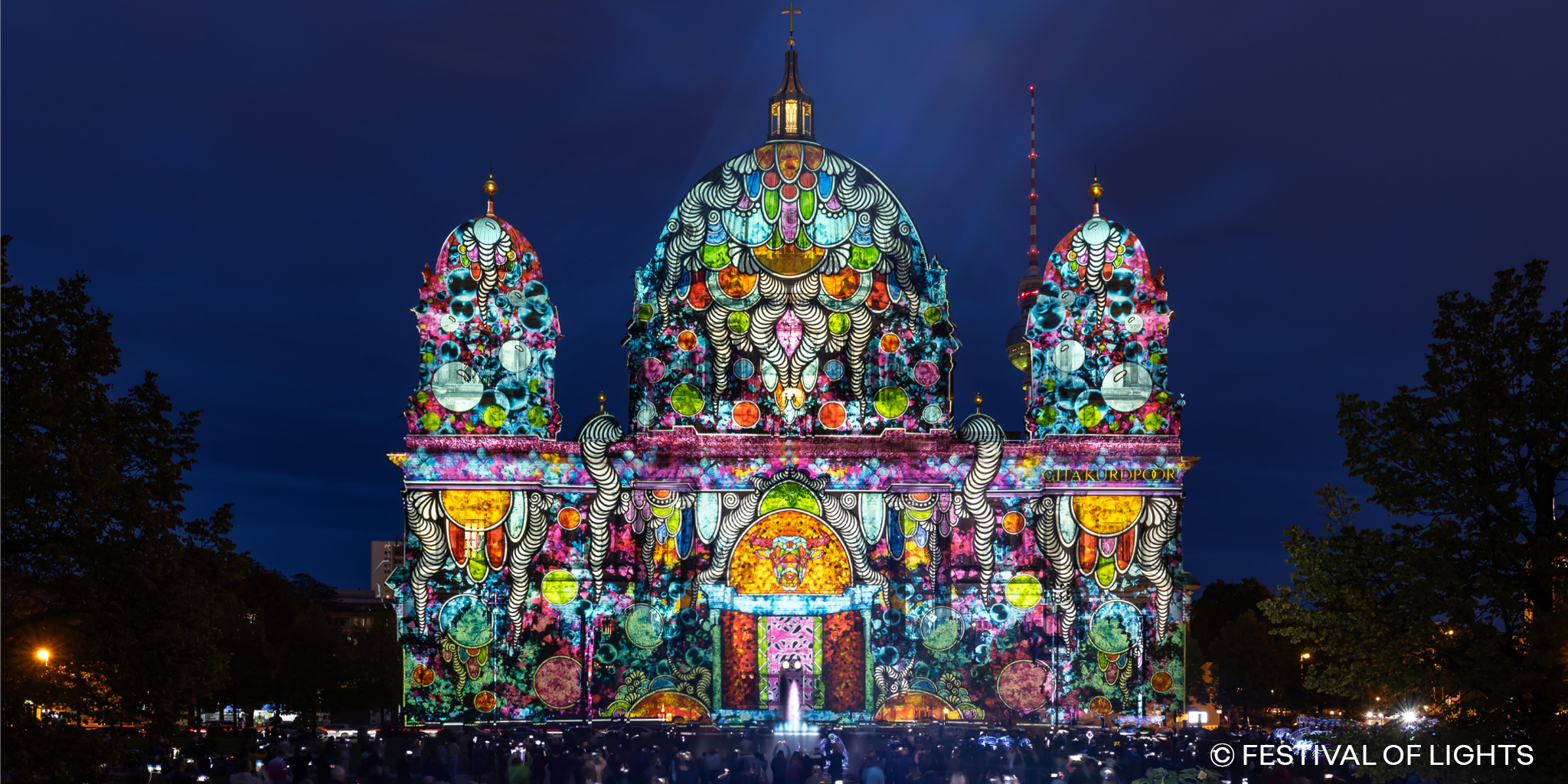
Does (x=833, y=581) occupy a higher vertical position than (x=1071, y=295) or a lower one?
lower

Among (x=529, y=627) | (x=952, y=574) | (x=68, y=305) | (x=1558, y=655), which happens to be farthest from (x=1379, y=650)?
(x=529, y=627)

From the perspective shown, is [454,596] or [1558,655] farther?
[454,596]

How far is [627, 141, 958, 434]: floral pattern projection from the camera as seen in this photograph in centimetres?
6128

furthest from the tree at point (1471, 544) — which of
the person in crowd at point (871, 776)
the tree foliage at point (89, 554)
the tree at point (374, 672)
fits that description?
the tree at point (374, 672)

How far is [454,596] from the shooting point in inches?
2357

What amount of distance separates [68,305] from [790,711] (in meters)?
38.4

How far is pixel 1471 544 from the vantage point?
22391 mm

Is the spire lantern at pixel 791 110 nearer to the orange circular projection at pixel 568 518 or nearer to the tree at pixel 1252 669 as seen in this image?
the orange circular projection at pixel 568 518

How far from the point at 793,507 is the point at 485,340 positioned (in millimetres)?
13981

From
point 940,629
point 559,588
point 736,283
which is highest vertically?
point 736,283

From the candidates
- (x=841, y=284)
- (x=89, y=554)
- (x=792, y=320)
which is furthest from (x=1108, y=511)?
(x=89, y=554)

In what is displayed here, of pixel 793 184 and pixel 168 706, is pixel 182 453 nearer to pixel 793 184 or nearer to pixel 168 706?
pixel 168 706

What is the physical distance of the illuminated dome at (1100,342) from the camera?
2413 inches

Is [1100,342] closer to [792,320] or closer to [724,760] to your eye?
[792,320]
